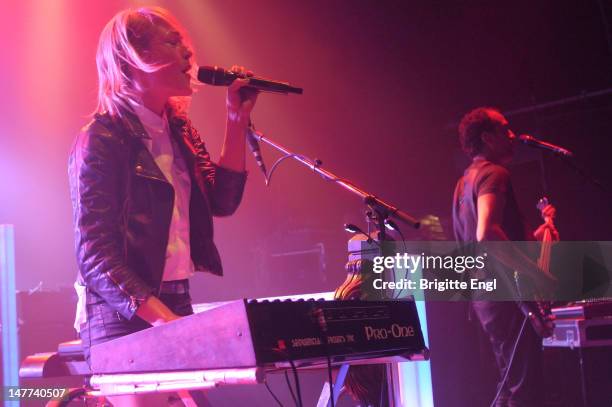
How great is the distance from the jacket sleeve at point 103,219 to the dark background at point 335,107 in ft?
13.7

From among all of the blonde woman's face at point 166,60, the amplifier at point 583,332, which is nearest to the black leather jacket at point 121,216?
the blonde woman's face at point 166,60

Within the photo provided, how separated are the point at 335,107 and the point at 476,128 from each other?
352 cm

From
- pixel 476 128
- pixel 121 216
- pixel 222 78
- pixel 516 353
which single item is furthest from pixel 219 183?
pixel 476 128

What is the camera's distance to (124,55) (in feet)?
6.32

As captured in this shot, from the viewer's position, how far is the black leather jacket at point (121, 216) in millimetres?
1639

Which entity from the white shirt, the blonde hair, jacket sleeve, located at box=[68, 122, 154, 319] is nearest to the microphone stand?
the white shirt

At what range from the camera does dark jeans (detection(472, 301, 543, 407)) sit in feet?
10.1

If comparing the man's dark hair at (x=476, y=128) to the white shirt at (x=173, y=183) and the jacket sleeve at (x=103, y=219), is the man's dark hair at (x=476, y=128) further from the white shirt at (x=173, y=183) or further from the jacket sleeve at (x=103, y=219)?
the jacket sleeve at (x=103, y=219)

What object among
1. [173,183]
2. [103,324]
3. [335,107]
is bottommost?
[103,324]

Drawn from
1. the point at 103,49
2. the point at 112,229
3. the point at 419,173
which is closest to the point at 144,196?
the point at 112,229

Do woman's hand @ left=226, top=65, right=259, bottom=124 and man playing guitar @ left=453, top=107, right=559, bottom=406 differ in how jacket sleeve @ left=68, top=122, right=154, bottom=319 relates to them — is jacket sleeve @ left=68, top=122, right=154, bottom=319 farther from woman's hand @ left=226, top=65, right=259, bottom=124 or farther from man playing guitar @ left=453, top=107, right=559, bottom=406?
man playing guitar @ left=453, top=107, right=559, bottom=406

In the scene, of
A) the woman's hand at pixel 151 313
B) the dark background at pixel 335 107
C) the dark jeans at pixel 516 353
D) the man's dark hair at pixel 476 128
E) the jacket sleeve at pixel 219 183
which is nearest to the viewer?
the woman's hand at pixel 151 313

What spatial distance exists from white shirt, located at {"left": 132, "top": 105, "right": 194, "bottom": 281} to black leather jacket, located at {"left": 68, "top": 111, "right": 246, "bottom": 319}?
0.04m

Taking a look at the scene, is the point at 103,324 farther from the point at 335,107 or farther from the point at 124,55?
the point at 335,107
